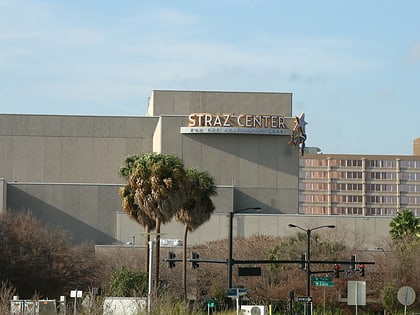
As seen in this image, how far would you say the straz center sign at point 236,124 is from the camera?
112625mm

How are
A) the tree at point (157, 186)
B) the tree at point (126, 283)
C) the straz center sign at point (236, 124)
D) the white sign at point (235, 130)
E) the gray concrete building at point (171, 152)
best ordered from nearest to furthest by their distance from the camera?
the tree at point (157, 186)
the tree at point (126, 283)
the gray concrete building at point (171, 152)
the white sign at point (235, 130)
the straz center sign at point (236, 124)

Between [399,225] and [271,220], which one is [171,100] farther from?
[399,225]

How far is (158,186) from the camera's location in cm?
6588

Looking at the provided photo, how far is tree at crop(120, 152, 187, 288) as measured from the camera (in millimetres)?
65938

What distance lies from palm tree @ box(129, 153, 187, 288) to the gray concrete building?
38.6m

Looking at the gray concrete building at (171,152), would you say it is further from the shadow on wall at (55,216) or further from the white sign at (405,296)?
the white sign at (405,296)

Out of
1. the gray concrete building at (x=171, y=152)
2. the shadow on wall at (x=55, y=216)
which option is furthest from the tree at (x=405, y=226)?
the shadow on wall at (x=55, y=216)

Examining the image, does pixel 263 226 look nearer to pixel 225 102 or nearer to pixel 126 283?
pixel 225 102

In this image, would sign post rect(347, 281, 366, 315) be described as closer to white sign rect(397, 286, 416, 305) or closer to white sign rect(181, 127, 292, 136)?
white sign rect(397, 286, 416, 305)

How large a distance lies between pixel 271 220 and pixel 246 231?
282cm

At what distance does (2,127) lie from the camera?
120m

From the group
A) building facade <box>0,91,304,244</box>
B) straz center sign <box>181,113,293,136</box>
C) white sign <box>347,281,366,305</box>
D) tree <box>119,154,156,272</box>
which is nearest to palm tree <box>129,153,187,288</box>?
tree <box>119,154,156,272</box>

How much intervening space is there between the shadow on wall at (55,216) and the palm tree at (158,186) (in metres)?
41.1

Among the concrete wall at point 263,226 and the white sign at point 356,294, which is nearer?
the white sign at point 356,294
